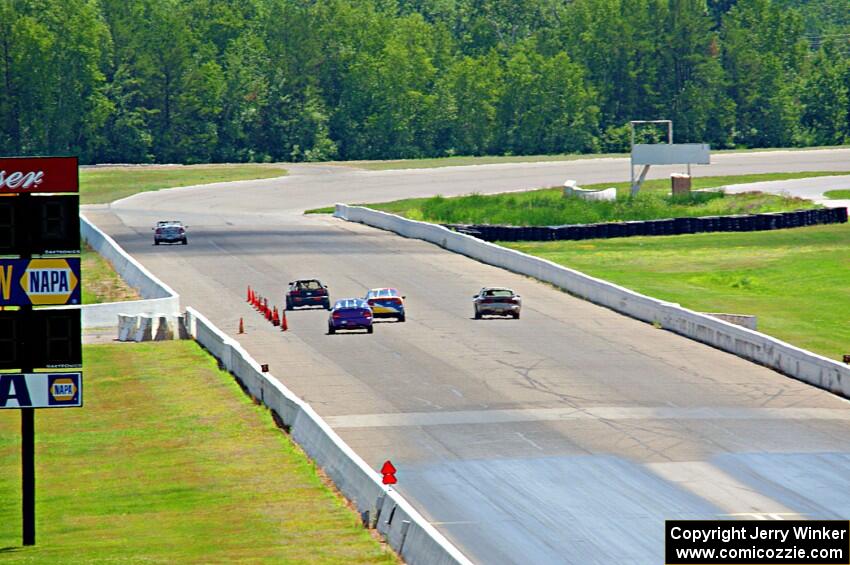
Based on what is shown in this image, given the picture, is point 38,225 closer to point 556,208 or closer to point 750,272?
point 750,272

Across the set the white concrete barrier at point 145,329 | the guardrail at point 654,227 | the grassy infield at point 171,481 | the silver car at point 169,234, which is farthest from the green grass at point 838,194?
the grassy infield at point 171,481

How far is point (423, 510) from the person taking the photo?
30500mm

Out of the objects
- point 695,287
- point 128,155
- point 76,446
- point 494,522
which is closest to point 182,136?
point 128,155

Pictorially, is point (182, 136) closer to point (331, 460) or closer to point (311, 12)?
point (311, 12)

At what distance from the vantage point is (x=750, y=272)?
7156 centimetres

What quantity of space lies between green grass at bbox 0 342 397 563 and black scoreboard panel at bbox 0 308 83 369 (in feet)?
10.4

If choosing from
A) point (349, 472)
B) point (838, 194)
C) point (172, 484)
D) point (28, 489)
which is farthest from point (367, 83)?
point (28, 489)

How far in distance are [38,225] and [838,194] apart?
289 feet

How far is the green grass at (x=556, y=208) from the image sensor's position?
9294 cm

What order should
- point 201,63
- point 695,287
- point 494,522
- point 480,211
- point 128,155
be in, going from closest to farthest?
1. point 494,522
2. point 695,287
3. point 480,211
4. point 128,155
5. point 201,63

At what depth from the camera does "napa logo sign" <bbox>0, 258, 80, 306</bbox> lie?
2872 centimetres

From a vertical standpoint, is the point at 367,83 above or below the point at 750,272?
above

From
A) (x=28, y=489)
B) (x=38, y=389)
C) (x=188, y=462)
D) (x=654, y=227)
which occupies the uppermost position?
(x=38, y=389)

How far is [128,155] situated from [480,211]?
77636mm
